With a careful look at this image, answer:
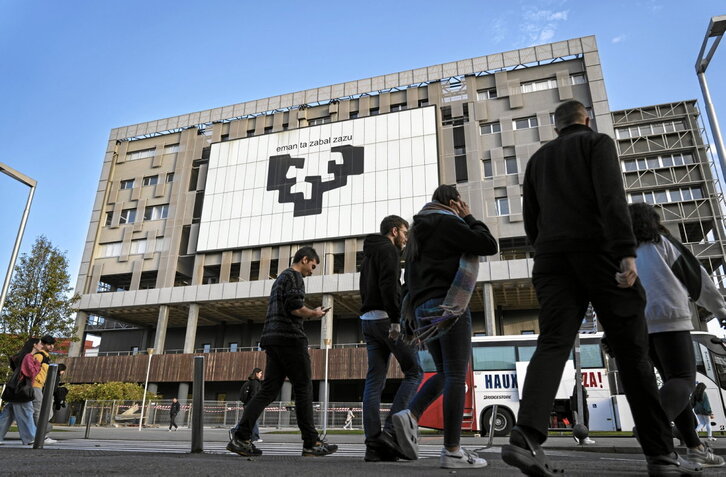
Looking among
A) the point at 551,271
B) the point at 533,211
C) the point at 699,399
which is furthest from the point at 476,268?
the point at 699,399

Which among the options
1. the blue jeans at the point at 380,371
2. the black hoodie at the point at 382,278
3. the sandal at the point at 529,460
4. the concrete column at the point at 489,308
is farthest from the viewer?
the concrete column at the point at 489,308

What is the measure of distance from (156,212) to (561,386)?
36.8m

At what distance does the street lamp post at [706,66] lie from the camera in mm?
10734

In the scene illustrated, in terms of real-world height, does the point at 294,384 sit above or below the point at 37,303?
below

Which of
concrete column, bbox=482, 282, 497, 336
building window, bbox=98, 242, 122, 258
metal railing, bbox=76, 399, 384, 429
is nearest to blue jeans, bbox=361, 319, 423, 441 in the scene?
metal railing, bbox=76, 399, 384, 429

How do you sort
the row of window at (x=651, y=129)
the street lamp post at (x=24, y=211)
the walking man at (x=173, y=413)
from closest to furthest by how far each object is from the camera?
1. the street lamp post at (x=24, y=211)
2. the walking man at (x=173, y=413)
3. the row of window at (x=651, y=129)

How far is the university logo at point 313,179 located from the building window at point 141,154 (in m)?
13.1

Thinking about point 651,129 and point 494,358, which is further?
point 651,129

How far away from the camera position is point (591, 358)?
50.9 feet

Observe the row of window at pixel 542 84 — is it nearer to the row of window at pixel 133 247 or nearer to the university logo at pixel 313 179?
→ the university logo at pixel 313 179

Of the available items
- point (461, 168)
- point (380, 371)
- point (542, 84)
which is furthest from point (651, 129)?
point (380, 371)

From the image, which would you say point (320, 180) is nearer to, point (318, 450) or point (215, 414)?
point (215, 414)

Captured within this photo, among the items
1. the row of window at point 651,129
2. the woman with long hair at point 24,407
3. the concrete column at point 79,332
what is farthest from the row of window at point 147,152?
the row of window at point 651,129

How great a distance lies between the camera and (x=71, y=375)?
3722 cm
